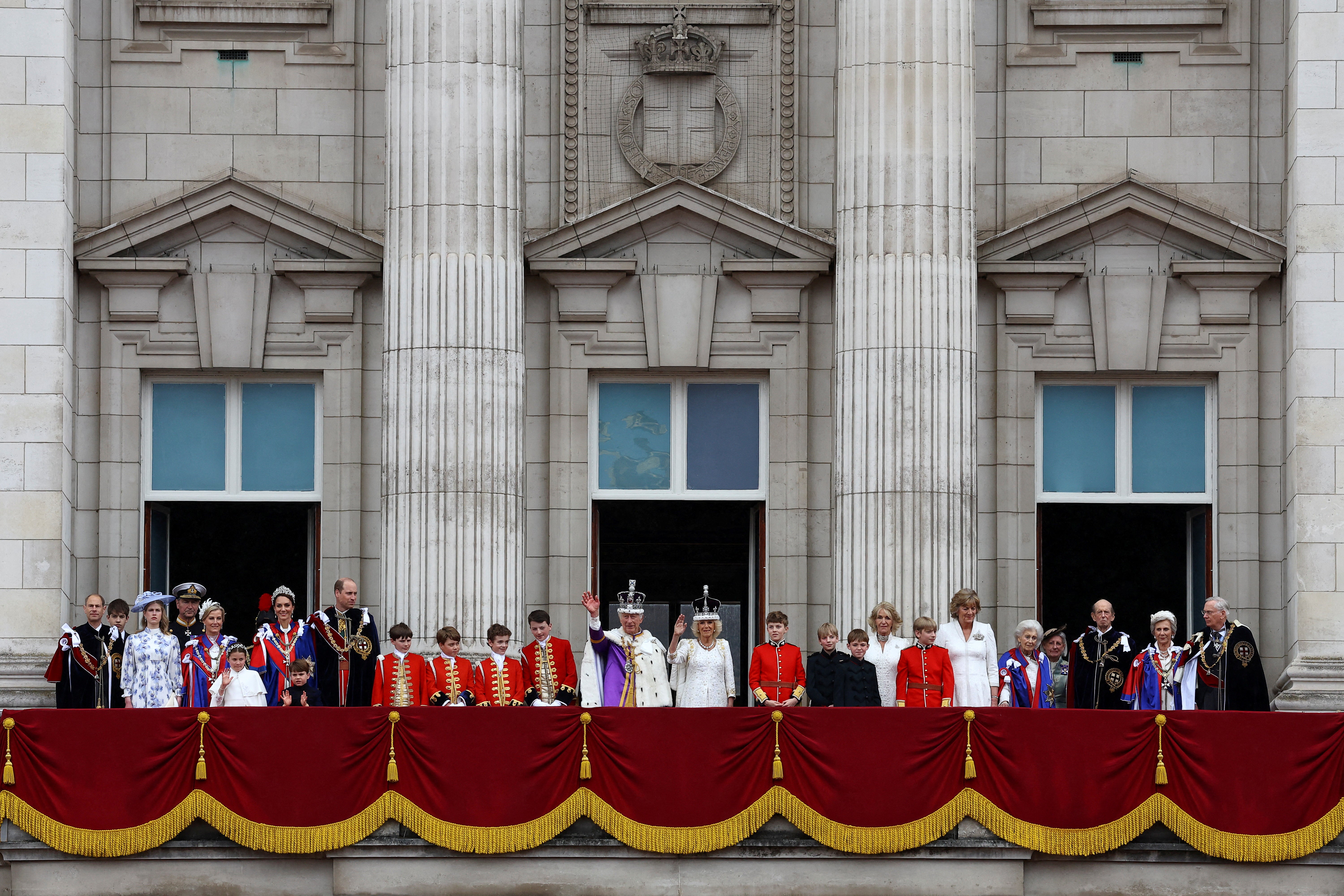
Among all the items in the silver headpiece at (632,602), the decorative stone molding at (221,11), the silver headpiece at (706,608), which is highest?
the decorative stone molding at (221,11)

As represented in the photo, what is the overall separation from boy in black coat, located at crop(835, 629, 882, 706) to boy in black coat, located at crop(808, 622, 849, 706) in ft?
0.15

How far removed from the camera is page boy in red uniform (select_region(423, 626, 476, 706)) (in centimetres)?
A: 2539

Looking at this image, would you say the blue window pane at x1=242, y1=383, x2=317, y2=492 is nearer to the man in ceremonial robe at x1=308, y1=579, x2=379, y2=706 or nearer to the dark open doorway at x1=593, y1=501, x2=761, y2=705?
the dark open doorway at x1=593, y1=501, x2=761, y2=705

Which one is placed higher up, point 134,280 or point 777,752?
point 134,280

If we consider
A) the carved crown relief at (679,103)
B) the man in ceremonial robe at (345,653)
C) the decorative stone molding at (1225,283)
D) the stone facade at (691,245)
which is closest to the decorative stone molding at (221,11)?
the stone facade at (691,245)

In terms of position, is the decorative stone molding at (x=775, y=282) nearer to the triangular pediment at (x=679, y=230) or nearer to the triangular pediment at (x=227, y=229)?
the triangular pediment at (x=679, y=230)

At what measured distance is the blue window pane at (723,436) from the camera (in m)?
30.5

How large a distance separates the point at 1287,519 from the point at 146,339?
1463 centimetres

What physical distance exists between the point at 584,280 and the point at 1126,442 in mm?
7305

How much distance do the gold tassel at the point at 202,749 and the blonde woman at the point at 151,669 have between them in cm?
119

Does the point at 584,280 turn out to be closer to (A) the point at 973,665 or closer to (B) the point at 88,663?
(A) the point at 973,665

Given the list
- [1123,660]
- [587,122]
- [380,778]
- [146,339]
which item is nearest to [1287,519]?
[1123,660]

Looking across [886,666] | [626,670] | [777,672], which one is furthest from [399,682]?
[886,666]

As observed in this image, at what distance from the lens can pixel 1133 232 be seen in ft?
100
